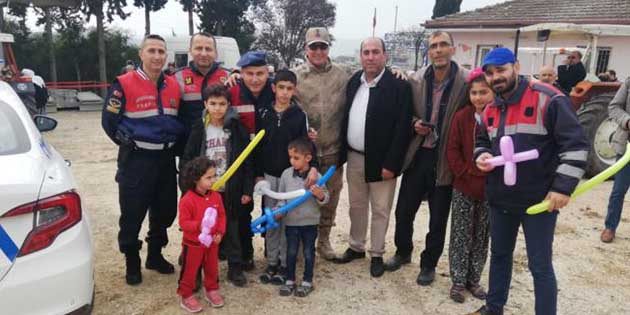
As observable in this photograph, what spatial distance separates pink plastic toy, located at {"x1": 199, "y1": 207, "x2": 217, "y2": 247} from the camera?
3074 mm

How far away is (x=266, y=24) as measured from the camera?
3356 centimetres

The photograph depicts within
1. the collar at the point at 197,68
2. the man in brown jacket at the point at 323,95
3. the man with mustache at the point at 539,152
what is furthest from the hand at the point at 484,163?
the collar at the point at 197,68

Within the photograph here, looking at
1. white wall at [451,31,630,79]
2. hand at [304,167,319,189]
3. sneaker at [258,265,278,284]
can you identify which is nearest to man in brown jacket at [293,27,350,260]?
hand at [304,167,319,189]

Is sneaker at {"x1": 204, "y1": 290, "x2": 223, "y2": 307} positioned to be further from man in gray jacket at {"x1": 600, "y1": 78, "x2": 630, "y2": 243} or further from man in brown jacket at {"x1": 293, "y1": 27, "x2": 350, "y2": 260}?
man in gray jacket at {"x1": 600, "y1": 78, "x2": 630, "y2": 243}

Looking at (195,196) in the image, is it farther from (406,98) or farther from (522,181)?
(522,181)

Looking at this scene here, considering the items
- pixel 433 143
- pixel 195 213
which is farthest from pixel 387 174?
pixel 195 213

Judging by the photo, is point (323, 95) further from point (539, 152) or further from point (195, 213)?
A: point (539, 152)

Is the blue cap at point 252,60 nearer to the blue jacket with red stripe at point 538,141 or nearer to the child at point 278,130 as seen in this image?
the child at point 278,130

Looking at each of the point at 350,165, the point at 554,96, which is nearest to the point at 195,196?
the point at 350,165

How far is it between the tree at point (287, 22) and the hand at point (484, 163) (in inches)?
Answer: 1224

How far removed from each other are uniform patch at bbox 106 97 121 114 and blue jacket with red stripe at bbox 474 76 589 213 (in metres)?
2.42

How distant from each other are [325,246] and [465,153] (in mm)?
1568

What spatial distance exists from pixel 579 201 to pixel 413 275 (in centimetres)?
362

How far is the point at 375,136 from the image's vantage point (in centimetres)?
371
